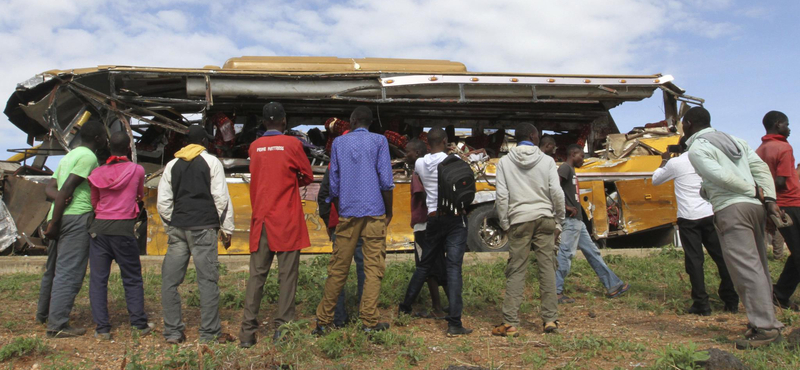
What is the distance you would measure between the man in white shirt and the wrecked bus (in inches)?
120

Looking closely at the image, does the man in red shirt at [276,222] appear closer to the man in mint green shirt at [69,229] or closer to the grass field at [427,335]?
the grass field at [427,335]

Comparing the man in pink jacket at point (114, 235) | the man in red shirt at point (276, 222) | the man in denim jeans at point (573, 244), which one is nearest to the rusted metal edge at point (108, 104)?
the man in pink jacket at point (114, 235)

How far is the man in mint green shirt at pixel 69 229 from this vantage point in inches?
184

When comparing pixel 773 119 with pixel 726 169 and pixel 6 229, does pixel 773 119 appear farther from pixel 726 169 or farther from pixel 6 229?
pixel 6 229

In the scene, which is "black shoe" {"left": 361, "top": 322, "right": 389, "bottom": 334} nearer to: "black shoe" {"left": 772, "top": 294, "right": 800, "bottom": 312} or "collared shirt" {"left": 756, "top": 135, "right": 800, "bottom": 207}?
"black shoe" {"left": 772, "top": 294, "right": 800, "bottom": 312}

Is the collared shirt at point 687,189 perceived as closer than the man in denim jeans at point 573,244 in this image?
Yes

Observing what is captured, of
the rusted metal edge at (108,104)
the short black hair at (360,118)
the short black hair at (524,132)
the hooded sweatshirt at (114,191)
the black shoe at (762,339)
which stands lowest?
the black shoe at (762,339)

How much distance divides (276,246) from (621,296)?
12.0ft

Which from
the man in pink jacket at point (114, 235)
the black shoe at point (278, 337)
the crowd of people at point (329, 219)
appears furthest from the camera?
the man in pink jacket at point (114, 235)

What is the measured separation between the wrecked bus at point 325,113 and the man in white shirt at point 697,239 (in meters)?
3.04

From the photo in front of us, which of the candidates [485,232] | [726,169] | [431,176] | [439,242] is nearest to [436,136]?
[431,176]

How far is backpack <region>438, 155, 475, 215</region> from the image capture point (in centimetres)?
482

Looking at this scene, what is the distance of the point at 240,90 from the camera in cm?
805

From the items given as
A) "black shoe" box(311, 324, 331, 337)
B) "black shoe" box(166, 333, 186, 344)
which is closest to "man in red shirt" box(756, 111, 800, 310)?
"black shoe" box(311, 324, 331, 337)
